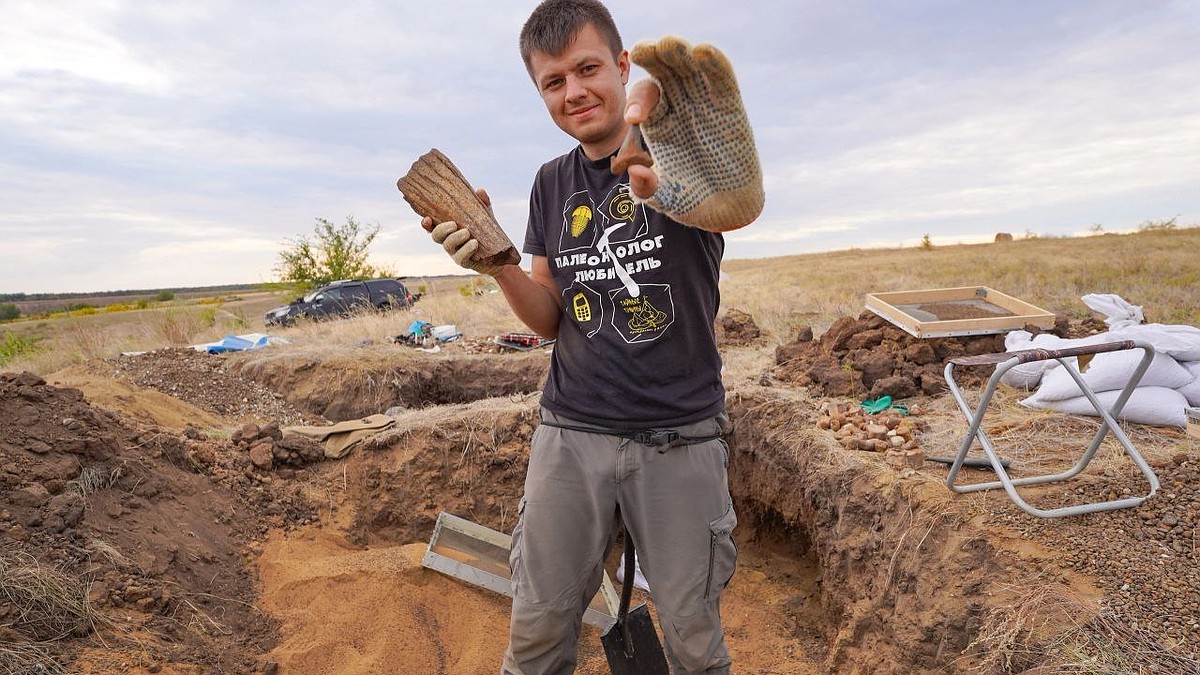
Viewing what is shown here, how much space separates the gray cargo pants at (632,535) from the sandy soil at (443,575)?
52.4 inches

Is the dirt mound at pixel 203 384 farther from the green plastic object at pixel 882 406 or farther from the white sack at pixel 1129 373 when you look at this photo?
the white sack at pixel 1129 373

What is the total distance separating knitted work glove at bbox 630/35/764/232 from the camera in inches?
61.8

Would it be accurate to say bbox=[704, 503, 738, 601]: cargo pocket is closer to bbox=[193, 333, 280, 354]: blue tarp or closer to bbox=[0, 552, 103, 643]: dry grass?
bbox=[0, 552, 103, 643]: dry grass

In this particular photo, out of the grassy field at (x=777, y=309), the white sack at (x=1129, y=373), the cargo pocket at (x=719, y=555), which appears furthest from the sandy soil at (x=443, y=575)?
the grassy field at (x=777, y=309)

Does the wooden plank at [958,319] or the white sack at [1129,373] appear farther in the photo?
the wooden plank at [958,319]

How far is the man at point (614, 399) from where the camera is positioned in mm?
1859

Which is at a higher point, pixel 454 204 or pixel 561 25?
pixel 561 25

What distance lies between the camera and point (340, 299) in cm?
1498

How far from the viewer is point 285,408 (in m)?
7.00

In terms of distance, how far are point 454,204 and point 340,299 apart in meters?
14.1

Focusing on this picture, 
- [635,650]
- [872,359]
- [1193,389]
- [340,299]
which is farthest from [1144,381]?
[340,299]

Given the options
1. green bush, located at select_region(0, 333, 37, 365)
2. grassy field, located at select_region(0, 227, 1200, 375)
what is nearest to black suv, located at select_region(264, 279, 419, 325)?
grassy field, located at select_region(0, 227, 1200, 375)

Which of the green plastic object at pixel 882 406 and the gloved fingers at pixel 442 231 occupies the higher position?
the gloved fingers at pixel 442 231

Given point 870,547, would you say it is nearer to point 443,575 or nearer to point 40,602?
point 443,575
